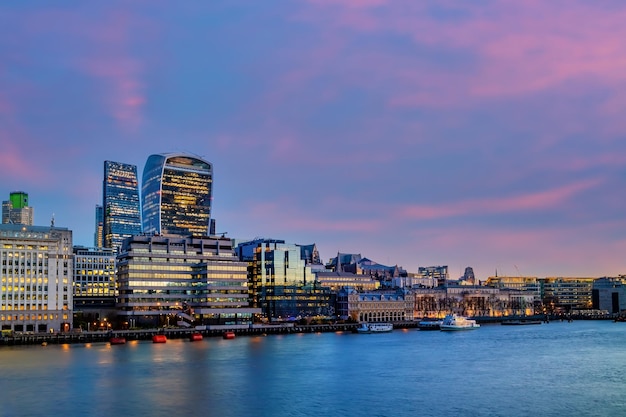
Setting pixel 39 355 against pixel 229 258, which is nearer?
pixel 39 355

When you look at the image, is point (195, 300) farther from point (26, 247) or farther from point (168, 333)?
point (26, 247)

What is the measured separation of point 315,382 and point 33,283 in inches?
3958

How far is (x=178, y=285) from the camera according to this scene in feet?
593

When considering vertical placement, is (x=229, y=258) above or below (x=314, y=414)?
above

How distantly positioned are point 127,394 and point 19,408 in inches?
391

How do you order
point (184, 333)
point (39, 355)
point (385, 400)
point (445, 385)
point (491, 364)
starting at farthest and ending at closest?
point (184, 333)
point (39, 355)
point (491, 364)
point (445, 385)
point (385, 400)

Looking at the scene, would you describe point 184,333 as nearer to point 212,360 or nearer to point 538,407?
point 212,360

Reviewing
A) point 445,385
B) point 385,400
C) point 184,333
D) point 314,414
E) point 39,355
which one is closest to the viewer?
point 314,414

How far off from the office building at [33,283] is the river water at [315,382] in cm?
3840

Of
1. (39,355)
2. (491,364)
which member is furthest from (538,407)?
(39,355)

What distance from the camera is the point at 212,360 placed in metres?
97.1

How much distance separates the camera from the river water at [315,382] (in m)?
59.0

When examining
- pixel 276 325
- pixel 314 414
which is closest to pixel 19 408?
pixel 314 414

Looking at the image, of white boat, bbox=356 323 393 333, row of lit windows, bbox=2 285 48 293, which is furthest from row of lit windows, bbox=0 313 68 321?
white boat, bbox=356 323 393 333
